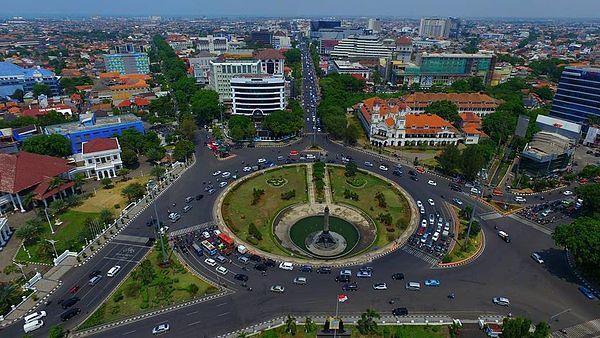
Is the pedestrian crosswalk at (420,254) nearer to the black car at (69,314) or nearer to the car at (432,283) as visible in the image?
the car at (432,283)

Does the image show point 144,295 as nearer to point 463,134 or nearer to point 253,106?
point 253,106

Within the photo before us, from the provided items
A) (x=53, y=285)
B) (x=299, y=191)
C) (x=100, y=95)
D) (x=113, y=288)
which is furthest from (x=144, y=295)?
(x=100, y=95)

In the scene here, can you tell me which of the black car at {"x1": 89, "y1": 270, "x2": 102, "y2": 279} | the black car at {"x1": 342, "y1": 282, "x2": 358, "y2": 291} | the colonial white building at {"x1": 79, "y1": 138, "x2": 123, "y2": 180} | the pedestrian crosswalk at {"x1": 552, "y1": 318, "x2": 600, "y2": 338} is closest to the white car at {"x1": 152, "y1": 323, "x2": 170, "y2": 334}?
the black car at {"x1": 89, "y1": 270, "x2": 102, "y2": 279}

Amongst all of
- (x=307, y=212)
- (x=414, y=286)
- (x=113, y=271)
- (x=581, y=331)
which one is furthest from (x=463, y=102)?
(x=113, y=271)

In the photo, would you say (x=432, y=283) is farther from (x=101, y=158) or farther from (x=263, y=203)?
(x=101, y=158)

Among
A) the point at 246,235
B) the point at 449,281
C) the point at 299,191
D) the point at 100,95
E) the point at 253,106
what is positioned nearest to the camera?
the point at 449,281

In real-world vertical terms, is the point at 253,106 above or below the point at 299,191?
above

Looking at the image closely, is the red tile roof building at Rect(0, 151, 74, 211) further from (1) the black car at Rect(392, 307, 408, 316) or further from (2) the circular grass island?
(1) the black car at Rect(392, 307, 408, 316)

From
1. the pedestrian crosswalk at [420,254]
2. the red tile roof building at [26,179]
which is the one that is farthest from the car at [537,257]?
the red tile roof building at [26,179]
